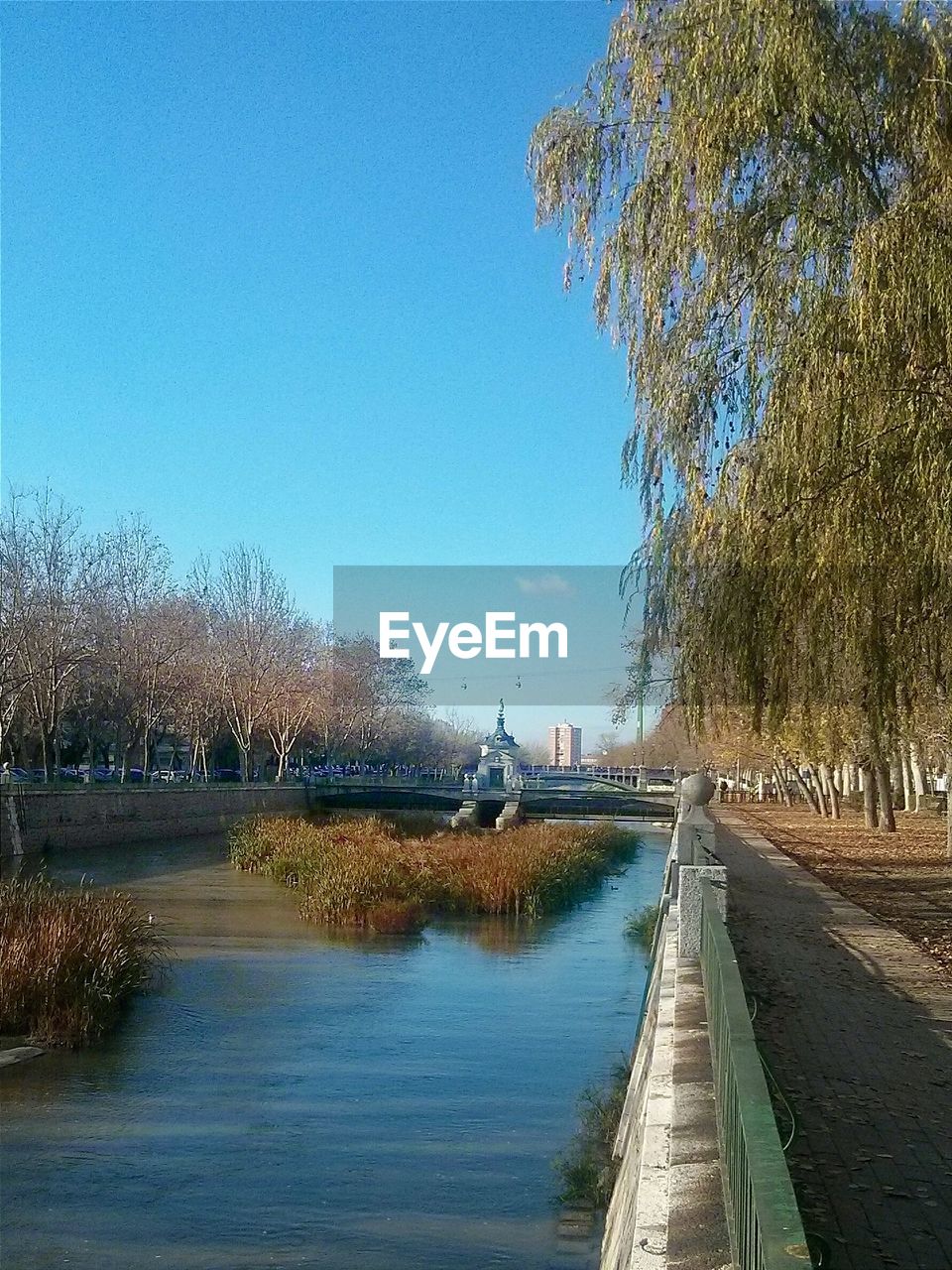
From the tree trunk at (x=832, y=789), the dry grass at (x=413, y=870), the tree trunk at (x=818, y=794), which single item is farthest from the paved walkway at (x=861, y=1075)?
the tree trunk at (x=818, y=794)

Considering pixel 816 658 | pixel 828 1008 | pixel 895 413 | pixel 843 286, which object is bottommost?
pixel 828 1008

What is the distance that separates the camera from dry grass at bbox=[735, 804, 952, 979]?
1542cm

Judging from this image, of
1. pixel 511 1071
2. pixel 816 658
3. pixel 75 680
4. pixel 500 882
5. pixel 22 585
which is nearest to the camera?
pixel 816 658

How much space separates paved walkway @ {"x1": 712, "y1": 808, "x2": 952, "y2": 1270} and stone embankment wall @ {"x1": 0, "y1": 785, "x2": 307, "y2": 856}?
26.9 m

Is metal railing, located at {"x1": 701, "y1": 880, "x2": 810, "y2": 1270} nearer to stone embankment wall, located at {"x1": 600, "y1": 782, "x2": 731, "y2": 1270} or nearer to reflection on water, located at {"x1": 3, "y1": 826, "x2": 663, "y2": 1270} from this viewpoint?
stone embankment wall, located at {"x1": 600, "y1": 782, "x2": 731, "y2": 1270}

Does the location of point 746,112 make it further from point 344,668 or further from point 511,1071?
point 344,668

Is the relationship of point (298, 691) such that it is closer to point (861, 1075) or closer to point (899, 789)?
point (899, 789)

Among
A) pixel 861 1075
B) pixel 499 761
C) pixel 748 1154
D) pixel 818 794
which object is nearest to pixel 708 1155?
pixel 748 1154

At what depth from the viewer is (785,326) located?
30.6 feet

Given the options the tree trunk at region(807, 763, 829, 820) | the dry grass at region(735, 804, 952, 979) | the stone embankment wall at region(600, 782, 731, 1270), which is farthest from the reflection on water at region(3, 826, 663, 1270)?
the tree trunk at region(807, 763, 829, 820)

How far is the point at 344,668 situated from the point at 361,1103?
66.2 meters

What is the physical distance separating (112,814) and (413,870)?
20.1m

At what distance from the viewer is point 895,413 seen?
8.61 metres

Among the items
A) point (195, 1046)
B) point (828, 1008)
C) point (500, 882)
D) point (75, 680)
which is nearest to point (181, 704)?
point (75, 680)
